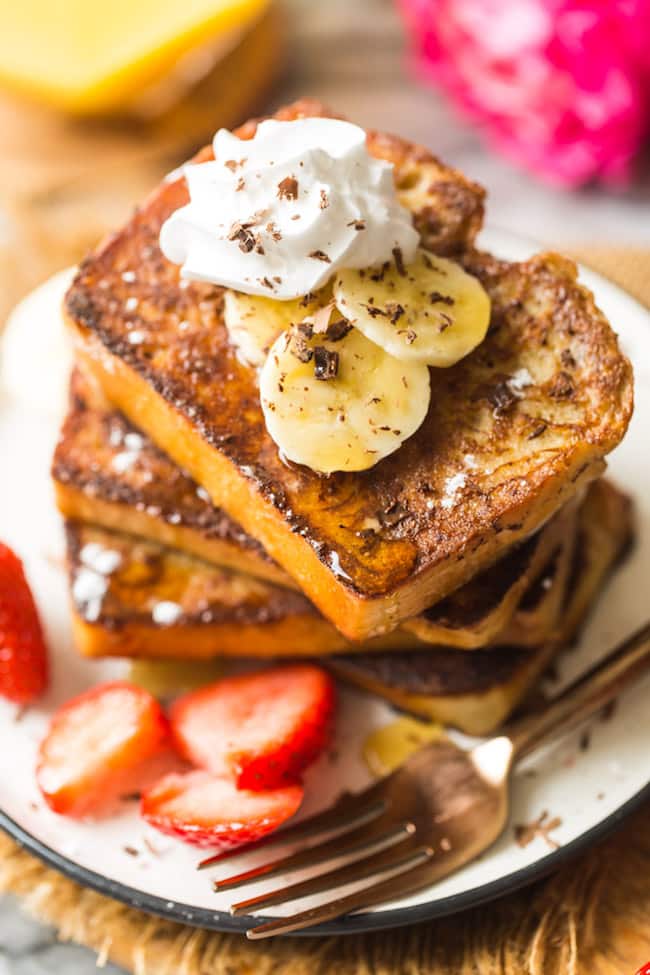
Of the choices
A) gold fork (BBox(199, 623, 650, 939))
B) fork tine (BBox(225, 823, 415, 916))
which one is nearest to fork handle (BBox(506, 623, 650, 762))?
gold fork (BBox(199, 623, 650, 939))

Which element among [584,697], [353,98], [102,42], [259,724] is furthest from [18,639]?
[353,98]

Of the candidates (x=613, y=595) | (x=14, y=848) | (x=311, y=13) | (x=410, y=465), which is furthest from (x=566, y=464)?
(x=311, y=13)

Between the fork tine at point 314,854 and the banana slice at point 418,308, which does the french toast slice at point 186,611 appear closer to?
the fork tine at point 314,854

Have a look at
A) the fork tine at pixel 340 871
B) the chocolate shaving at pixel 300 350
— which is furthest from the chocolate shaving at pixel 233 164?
the fork tine at pixel 340 871

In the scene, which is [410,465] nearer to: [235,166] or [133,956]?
[235,166]

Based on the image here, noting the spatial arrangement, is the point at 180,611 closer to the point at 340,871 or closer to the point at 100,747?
the point at 100,747
